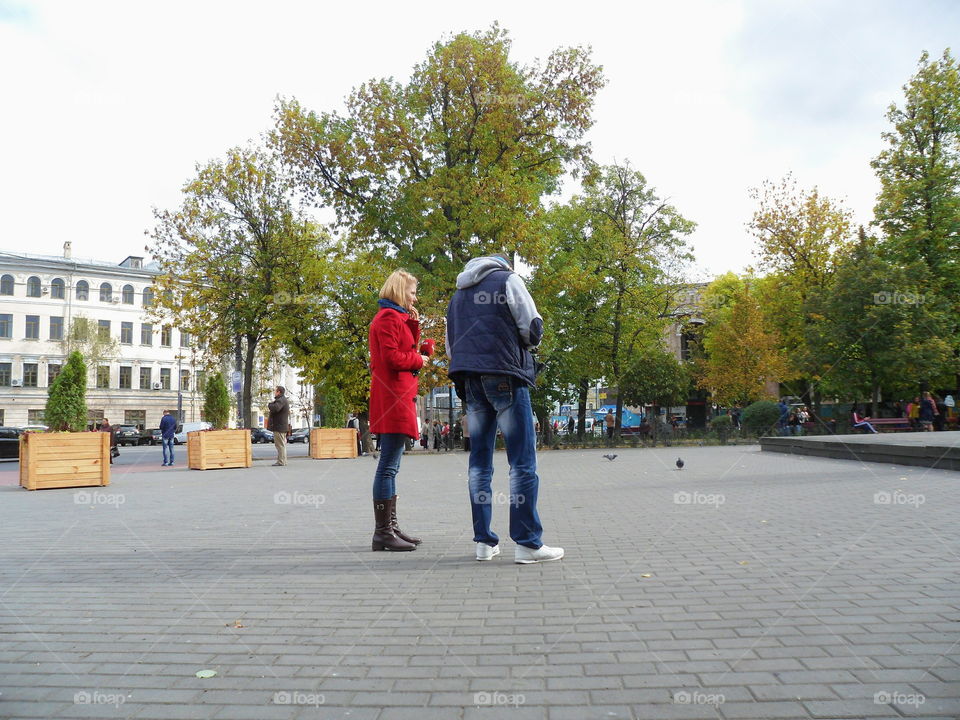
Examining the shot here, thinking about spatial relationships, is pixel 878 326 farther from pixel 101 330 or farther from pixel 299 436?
pixel 101 330

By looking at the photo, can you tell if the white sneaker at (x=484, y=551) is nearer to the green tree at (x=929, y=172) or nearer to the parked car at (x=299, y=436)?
the green tree at (x=929, y=172)

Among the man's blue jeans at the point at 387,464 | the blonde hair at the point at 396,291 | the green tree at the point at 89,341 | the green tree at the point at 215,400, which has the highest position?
the green tree at the point at 89,341

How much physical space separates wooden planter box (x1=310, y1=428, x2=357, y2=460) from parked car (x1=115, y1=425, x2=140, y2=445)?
106 ft

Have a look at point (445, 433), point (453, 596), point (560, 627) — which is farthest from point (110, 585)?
point (445, 433)

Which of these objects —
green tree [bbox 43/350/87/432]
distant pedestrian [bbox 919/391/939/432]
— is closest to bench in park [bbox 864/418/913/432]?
distant pedestrian [bbox 919/391/939/432]

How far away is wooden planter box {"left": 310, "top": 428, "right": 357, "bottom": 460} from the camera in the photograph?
25281mm

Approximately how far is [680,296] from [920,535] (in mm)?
36614

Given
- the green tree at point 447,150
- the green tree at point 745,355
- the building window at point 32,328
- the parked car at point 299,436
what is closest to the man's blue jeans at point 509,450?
the green tree at point 447,150

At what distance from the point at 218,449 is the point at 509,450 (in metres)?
16.5

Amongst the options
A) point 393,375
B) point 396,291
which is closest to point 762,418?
point 396,291

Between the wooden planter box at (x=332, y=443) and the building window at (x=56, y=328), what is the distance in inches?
1926

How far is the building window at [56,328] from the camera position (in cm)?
6341

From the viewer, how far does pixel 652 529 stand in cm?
653

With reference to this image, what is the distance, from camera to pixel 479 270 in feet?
17.6
